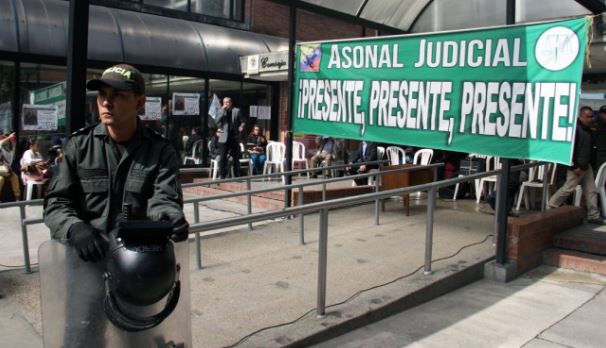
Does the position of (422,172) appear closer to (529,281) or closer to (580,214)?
(580,214)

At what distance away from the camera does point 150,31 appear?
11492 millimetres

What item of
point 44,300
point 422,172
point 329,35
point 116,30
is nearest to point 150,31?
point 116,30

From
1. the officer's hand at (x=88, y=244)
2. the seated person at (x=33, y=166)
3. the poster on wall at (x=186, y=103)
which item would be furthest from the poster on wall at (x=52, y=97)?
the officer's hand at (x=88, y=244)

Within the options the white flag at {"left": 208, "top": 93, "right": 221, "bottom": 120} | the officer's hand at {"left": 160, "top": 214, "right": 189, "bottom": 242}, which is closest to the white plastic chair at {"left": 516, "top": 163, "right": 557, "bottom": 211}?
the officer's hand at {"left": 160, "top": 214, "right": 189, "bottom": 242}

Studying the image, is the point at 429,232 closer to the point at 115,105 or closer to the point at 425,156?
the point at 115,105

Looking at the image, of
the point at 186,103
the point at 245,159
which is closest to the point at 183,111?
the point at 186,103

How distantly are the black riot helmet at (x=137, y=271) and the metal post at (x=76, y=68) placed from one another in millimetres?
1018

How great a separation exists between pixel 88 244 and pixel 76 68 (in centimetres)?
124

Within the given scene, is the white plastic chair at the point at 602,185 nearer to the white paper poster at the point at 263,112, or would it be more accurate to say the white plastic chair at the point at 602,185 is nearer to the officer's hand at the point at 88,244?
the officer's hand at the point at 88,244

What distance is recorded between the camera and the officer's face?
231cm

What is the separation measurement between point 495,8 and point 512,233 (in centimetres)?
466

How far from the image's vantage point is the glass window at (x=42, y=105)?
1017 cm

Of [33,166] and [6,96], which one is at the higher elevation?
[6,96]

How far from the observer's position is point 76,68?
2.86 metres
